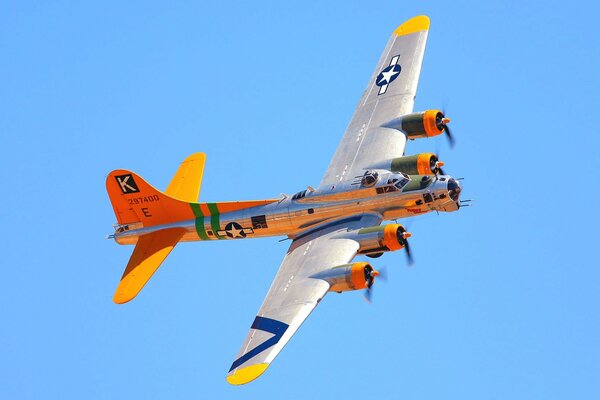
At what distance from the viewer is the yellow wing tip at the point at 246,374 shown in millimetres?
50469

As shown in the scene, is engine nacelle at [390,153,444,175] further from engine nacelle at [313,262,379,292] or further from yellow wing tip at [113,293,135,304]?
yellow wing tip at [113,293,135,304]

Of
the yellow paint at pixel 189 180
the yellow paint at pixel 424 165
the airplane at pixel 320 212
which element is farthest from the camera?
the yellow paint at pixel 189 180

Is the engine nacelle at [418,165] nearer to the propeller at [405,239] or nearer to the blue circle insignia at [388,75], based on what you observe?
the propeller at [405,239]

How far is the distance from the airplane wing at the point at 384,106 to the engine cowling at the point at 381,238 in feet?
12.2

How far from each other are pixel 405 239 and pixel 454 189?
3454mm

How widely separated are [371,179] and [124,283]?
11.8 metres

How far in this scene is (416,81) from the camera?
64188 millimetres

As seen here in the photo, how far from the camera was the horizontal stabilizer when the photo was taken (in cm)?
5672

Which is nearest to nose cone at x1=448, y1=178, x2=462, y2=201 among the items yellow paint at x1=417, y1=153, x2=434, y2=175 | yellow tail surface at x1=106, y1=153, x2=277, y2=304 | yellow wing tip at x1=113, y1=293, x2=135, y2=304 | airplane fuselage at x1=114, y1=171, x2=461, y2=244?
airplane fuselage at x1=114, y1=171, x2=461, y2=244

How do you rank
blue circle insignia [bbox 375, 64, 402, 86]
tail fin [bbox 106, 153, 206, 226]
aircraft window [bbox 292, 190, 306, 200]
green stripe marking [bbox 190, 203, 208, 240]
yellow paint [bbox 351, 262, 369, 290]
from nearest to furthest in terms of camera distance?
yellow paint [bbox 351, 262, 369, 290], aircraft window [bbox 292, 190, 306, 200], green stripe marking [bbox 190, 203, 208, 240], tail fin [bbox 106, 153, 206, 226], blue circle insignia [bbox 375, 64, 402, 86]

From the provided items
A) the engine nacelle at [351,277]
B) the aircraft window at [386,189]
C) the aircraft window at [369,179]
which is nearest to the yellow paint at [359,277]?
the engine nacelle at [351,277]

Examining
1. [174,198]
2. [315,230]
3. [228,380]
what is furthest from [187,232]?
[228,380]

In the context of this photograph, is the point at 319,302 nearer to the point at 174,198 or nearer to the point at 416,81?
the point at 174,198

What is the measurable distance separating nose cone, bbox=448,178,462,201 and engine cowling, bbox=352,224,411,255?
302 cm
